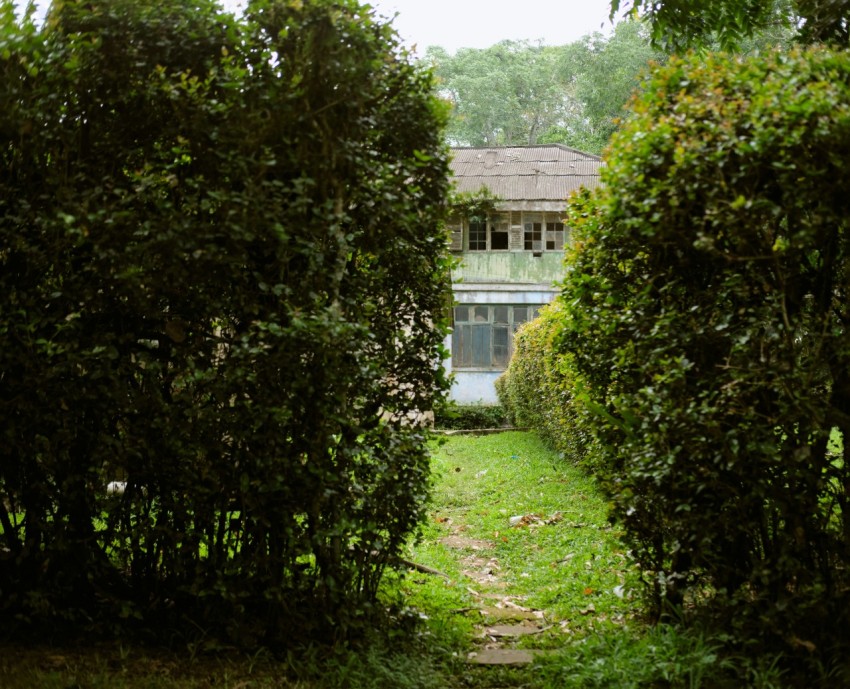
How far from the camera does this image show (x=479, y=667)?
5188mm

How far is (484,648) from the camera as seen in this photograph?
556 cm

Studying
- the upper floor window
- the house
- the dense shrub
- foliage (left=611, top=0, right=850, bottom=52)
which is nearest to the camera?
foliage (left=611, top=0, right=850, bottom=52)

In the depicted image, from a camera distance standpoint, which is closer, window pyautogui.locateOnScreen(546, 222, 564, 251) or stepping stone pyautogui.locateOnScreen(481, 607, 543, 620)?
stepping stone pyautogui.locateOnScreen(481, 607, 543, 620)

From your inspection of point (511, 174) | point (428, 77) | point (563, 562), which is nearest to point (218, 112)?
point (428, 77)

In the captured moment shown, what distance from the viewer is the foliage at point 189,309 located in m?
4.53

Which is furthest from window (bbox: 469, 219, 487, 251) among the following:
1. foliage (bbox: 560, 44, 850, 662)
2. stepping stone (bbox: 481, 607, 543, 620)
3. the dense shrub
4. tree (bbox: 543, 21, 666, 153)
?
foliage (bbox: 560, 44, 850, 662)

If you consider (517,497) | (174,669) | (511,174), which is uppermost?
(511,174)

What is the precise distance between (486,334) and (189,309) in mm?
24428

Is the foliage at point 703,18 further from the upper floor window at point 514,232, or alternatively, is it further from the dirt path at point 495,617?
the upper floor window at point 514,232

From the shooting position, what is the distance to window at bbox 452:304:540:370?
28.6m

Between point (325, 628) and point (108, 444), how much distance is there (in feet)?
5.59

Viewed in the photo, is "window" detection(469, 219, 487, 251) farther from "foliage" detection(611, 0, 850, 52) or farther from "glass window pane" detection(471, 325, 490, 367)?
"foliage" detection(611, 0, 850, 52)

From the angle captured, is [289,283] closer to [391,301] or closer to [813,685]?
[391,301]

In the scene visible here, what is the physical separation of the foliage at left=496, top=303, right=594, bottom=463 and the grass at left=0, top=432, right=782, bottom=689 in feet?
6.13
